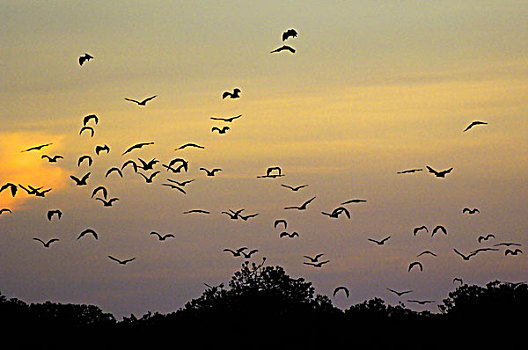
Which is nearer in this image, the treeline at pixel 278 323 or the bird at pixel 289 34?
the bird at pixel 289 34

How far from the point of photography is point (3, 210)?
54250 millimetres

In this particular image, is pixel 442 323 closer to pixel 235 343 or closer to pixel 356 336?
pixel 356 336

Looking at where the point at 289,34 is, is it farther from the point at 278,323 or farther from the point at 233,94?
the point at 278,323

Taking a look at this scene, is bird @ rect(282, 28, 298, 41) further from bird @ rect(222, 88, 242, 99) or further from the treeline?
the treeline

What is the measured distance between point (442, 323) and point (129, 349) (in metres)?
25.9

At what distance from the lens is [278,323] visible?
90562mm

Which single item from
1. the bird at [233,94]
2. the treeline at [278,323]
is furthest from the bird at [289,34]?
the treeline at [278,323]

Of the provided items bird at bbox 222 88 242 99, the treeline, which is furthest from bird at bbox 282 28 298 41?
the treeline

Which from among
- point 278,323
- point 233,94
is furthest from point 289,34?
point 278,323

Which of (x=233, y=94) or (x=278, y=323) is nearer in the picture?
(x=233, y=94)

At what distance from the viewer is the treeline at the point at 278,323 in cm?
8525

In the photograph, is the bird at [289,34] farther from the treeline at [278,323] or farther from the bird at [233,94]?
the treeline at [278,323]

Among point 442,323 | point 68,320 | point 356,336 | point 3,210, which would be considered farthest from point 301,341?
point 3,210

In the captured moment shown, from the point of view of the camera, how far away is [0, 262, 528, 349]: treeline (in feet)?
280
